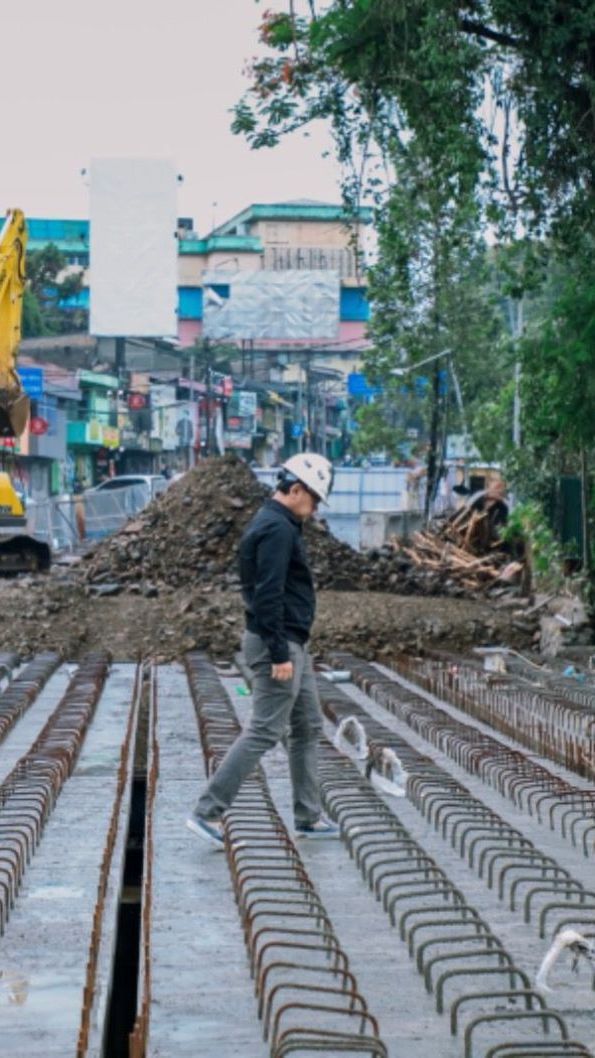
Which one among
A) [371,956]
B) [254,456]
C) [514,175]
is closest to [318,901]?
[371,956]

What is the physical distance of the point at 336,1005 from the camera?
20.1ft

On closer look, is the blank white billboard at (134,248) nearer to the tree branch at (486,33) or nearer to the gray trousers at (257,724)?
the tree branch at (486,33)

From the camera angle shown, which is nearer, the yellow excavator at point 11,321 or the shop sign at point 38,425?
the yellow excavator at point 11,321

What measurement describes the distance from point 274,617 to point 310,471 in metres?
0.62

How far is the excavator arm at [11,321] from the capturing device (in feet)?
74.0

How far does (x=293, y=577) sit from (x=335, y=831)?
1250mm

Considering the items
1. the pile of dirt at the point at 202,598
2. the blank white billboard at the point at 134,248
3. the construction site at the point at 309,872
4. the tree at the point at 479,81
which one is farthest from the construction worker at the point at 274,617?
the blank white billboard at the point at 134,248

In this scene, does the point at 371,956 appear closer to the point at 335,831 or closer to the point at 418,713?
the point at 335,831

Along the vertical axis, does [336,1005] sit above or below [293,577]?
below

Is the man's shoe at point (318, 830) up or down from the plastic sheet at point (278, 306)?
down

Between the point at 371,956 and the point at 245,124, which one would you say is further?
the point at 245,124

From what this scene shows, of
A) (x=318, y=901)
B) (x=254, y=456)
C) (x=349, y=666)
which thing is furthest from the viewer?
(x=254, y=456)

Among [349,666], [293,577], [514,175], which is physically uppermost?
[514,175]

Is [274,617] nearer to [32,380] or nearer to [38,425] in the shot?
[32,380]
